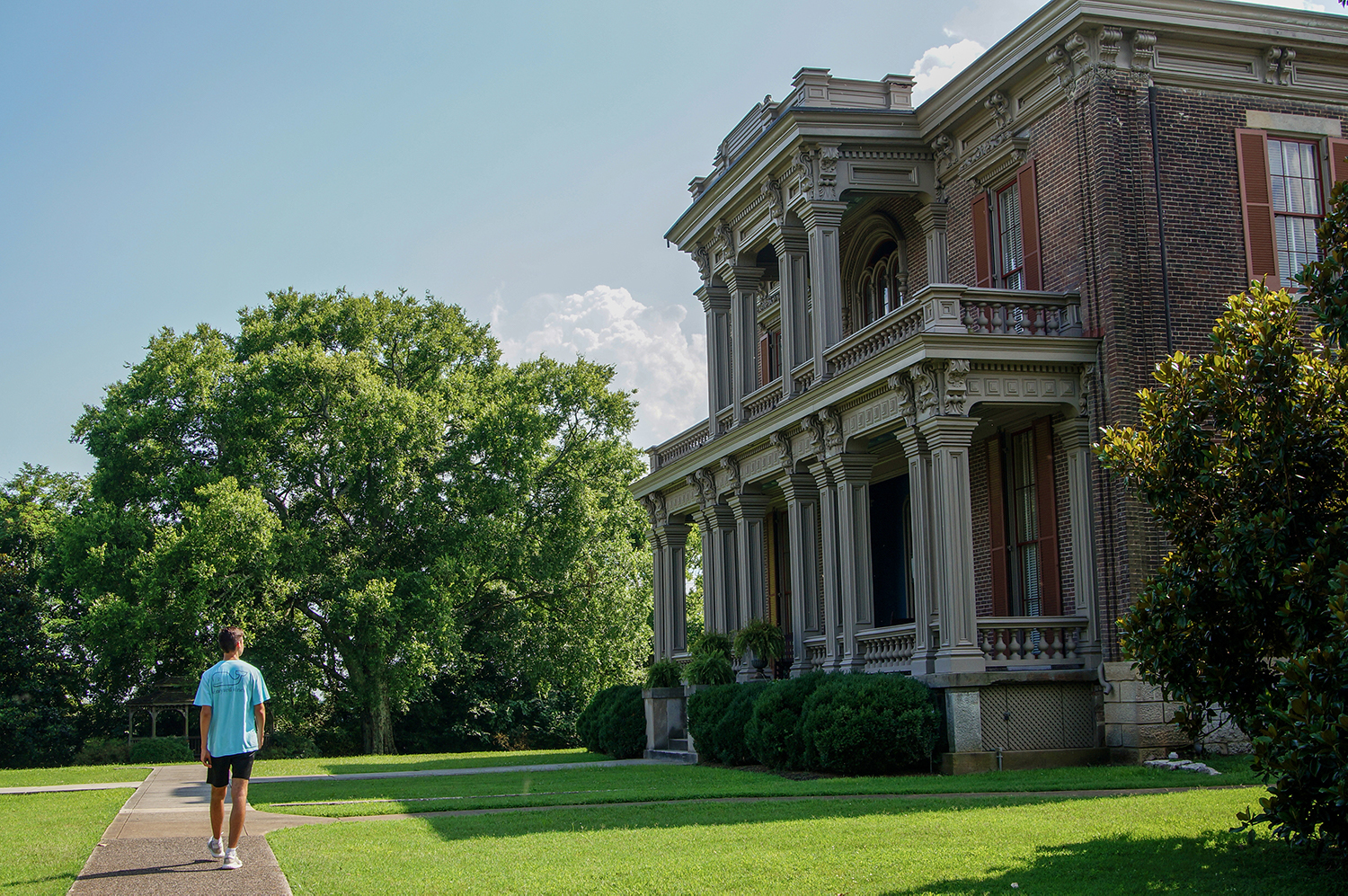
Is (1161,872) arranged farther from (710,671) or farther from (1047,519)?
(710,671)

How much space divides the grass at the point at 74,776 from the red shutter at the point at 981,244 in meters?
17.4

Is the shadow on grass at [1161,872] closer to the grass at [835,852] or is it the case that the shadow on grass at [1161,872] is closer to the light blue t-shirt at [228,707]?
the grass at [835,852]

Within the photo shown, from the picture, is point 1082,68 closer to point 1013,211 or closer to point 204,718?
point 1013,211

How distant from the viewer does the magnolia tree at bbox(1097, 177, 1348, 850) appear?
8.45 metres

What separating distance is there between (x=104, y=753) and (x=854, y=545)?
86.7 feet

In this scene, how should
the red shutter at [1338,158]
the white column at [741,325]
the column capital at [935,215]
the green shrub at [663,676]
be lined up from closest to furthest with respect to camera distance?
1. the red shutter at [1338,158]
2. the column capital at [935,215]
3. the white column at [741,325]
4. the green shrub at [663,676]

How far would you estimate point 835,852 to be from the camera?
9.81m

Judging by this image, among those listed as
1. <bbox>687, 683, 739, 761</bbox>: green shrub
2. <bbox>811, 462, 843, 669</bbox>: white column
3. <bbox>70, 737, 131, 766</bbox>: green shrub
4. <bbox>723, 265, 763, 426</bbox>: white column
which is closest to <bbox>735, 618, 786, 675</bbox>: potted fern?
<bbox>687, 683, 739, 761</bbox>: green shrub

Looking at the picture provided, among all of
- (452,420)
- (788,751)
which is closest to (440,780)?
(788,751)

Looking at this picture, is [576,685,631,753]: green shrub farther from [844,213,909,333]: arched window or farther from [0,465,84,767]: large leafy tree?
[0,465,84,767]: large leafy tree

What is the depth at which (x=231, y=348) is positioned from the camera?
4206 cm

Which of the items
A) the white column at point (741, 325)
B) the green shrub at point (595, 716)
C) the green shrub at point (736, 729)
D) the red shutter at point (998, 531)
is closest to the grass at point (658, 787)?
the green shrub at point (736, 729)

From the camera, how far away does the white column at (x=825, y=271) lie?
2309 centimetres

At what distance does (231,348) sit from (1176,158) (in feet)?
101
